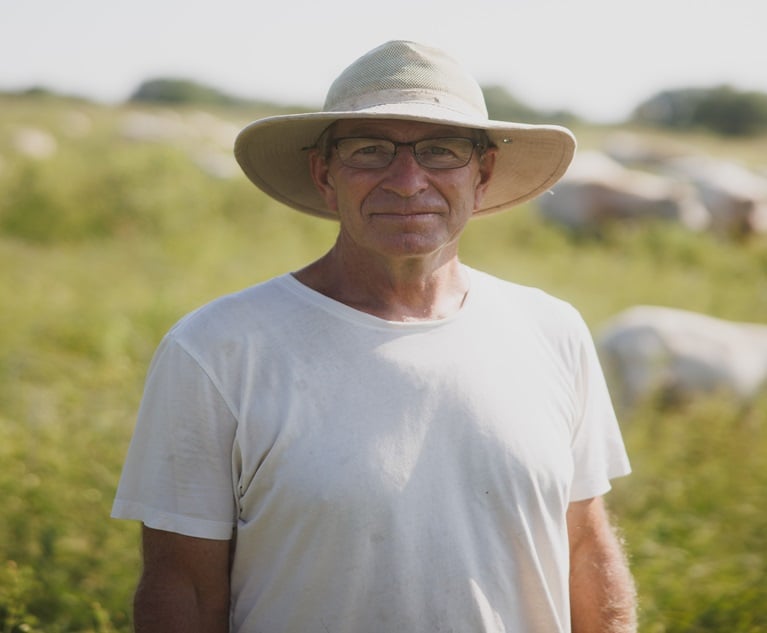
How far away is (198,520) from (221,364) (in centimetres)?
31

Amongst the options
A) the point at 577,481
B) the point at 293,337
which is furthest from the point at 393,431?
the point at 577,481

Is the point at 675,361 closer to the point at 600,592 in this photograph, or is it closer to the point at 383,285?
the point at 600,592

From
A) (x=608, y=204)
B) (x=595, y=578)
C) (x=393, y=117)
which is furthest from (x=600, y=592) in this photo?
(x=608, y=204)

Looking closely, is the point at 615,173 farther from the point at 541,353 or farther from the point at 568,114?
the point at 568,114

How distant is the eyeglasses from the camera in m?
2.01

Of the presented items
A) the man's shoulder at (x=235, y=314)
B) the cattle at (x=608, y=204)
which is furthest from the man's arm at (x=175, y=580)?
the cattle at (x=608, y=204)

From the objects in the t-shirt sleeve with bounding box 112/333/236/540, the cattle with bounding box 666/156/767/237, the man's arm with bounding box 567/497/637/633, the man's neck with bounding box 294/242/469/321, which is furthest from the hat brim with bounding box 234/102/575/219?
the cattle with bounding box 666/156/767/237

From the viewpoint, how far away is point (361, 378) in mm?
1879

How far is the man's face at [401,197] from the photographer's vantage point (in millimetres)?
1983

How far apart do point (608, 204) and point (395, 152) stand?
11926 mm

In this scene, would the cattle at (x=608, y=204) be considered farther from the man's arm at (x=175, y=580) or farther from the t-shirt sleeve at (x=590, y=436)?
the man's arm at (x=175, y=580)

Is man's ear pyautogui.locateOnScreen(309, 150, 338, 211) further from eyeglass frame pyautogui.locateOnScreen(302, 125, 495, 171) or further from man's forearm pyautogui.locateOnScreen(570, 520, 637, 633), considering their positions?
man's forearm pyautogui.locateOnScreen(570, 520, 637, 633)

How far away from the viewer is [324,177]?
86.9 inches

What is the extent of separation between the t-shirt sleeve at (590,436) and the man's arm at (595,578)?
52 mm
